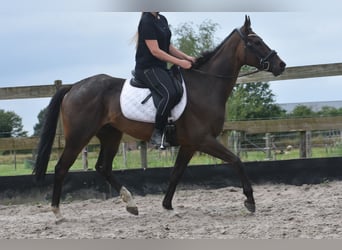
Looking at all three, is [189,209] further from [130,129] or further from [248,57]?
[248,57]

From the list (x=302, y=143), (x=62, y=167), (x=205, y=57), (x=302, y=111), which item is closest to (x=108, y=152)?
(x=62, y=167)

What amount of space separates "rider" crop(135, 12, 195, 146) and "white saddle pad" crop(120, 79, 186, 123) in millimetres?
95

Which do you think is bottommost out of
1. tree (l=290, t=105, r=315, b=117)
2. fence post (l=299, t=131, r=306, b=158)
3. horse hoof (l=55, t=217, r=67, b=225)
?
horse hoof (l=55, t=217, r=67, b=225)

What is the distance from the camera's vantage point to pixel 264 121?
7215 millimetres

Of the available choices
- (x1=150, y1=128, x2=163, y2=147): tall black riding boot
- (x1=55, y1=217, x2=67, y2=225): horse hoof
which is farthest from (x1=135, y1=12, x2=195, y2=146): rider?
(x1=55, y1=217, x2=67, y2=225): horse hoof

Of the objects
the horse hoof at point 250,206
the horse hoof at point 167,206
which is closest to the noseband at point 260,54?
the horse hoof at point 250,206

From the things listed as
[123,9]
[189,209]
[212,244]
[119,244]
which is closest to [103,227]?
[189,209]

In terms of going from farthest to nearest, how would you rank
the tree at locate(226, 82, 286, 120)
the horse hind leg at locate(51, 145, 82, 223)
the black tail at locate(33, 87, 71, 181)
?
1. the tree at locate(226, 82, 286, 120)
2. the black tail at locate(33, 87, 71, 181)
3. the horse hind leg at locate(51, 145, 82, 223)

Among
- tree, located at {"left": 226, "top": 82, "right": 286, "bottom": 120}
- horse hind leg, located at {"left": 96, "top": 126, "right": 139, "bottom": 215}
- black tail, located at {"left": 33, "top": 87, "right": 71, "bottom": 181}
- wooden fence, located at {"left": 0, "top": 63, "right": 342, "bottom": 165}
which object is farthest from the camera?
tree, located at {"left": 226, "top": 82, "right": 286, "bottom": 120}

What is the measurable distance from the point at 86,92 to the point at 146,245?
2.85m

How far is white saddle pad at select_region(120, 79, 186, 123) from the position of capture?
499 cm

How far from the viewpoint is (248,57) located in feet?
17.0

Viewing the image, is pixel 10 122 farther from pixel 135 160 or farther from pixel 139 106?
pixel 135 160

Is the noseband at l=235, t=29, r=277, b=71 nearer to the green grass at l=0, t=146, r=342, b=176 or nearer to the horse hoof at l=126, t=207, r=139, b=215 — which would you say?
the horse hoof at l=126, t=207, r=139, b=215
